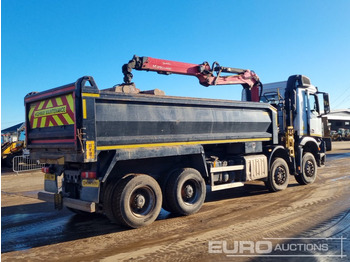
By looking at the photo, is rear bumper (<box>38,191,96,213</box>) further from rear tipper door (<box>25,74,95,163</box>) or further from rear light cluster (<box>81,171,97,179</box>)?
rear tipper door (<box>25,74,95,163</box>)

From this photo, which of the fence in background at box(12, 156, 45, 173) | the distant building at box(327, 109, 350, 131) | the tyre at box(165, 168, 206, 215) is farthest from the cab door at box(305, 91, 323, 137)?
the distant building at box(327, 109, 350, 131)

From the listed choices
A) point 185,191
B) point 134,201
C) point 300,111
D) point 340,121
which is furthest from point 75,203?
point 340,121

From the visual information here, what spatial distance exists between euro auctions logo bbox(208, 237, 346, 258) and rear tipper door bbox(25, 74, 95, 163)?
284cm

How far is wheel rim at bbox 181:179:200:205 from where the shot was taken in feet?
22.8

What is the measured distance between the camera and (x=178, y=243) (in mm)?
5113

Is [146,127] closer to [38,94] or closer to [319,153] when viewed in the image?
[38,94]

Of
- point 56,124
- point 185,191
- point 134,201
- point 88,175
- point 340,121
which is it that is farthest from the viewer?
point 340,121

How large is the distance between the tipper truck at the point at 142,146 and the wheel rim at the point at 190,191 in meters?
0.02

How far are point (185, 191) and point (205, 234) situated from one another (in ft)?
5.01

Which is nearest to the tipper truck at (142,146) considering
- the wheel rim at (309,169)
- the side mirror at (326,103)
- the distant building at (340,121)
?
the wheel rim at (309,169)

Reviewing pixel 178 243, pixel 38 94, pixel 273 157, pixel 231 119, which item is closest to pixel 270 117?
pixel 273 157

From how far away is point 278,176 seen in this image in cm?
938

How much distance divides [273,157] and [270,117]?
4.10 feet

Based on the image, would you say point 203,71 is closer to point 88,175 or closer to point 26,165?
point 88,175
